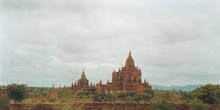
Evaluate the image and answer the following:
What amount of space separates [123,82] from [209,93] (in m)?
32.4

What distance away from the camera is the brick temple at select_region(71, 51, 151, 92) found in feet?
284

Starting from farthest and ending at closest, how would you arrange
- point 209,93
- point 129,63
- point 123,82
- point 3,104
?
1. point 129,63
2. point 123,82
3. point 209,93
4. point 3,104

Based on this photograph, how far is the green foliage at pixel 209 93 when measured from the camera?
2311 inches

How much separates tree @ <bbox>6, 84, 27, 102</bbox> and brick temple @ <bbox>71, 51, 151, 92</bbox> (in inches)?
1076

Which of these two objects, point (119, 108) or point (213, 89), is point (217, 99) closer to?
point (213, 89)

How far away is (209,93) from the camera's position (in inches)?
2365

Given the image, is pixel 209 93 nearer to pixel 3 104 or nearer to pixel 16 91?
pixel 16 91

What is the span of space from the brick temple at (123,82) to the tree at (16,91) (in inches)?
1076

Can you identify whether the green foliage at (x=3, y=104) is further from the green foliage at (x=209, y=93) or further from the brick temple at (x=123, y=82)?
the brick temple at (x=123, y=82)

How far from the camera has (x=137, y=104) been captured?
56.1m

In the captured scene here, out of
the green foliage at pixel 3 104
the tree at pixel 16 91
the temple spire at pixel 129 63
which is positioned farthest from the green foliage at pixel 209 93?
the temple spire at pixel 129 63

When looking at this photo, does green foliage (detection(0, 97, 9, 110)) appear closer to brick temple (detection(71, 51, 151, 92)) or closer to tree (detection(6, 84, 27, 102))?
tree (detection(6, 84, 27, 102))

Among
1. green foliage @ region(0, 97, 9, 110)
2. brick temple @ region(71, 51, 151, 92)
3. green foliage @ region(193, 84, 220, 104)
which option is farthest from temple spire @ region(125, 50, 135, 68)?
green foliage @ region(0, 97, 9, 110)

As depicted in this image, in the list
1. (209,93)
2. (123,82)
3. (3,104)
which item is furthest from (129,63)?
(3,104)
